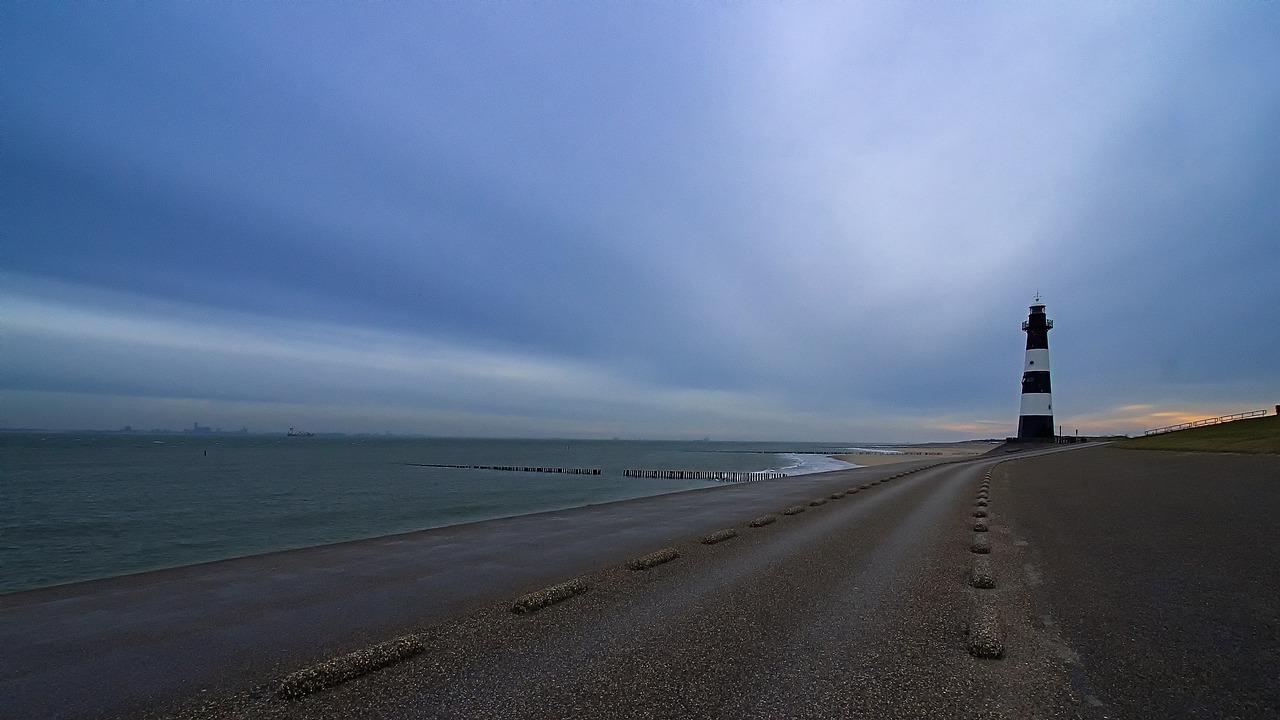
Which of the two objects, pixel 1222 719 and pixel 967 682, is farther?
pixel 967 682

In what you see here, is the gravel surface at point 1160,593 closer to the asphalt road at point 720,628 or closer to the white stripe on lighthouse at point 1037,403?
the asphalt road at point 720,628

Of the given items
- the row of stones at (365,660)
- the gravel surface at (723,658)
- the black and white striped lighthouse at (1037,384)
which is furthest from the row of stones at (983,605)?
the black and white striped lighthouse at (1037,384)

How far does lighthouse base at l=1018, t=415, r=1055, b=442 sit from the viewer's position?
268 feet

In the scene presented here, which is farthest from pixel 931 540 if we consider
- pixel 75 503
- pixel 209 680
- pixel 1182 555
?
pixel 75 503

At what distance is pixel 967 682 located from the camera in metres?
6.79

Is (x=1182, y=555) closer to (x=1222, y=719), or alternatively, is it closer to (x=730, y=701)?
(x=1222, y=719)

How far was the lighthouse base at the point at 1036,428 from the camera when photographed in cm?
8156

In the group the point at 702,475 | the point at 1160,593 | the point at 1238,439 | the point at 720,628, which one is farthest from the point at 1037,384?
the point at 720,628

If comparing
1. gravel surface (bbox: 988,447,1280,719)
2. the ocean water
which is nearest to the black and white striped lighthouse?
the ocean water

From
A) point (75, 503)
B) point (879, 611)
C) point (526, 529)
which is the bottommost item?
point (75, 503)

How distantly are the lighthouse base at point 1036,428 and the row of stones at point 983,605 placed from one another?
77.0 m

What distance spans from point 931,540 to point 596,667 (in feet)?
40.0

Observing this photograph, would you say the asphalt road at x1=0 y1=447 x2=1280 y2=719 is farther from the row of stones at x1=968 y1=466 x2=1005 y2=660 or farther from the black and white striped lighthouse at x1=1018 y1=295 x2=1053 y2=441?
the black and white striped lighthouse at x1=1018 y1=295 x2=1053 y2=441

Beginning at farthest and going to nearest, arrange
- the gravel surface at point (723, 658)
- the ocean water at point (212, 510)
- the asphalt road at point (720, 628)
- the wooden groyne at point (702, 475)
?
the wooden groyne at point (702, 475), the ocean water at point (212, 510), the asphalt road at point (720, 628), the gravel surface at point (723, 658)
